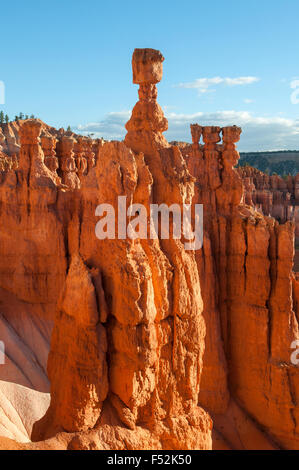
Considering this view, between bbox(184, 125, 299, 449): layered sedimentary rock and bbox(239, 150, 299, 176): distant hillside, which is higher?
bbox(239, 150, 299, 176): distant hillside

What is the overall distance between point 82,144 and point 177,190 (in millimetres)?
20808

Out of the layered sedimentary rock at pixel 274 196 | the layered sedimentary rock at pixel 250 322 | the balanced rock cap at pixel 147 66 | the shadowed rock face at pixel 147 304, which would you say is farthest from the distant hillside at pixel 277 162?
the balanced rock cap at pixel 147 66

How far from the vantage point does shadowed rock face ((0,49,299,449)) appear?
7320 mm

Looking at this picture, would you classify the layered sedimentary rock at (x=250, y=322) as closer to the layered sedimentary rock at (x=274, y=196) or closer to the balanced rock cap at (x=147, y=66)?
the balanced rock cap at (x=147, y=66)

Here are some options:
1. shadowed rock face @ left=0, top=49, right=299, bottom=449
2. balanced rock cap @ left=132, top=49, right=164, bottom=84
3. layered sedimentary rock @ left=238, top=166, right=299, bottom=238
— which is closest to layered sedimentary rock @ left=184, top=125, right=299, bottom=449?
shadowed rock face @ left=0, top=49, right=299, bottom=449

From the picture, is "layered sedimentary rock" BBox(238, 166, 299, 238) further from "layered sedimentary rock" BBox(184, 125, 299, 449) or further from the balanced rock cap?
the balanced rock cap

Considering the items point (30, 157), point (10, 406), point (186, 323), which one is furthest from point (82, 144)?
point (186, 323)

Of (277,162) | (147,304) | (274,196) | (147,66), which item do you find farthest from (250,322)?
(277,162)

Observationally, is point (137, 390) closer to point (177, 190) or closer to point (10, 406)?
point (177, 190)

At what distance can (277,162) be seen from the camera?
150000 mm

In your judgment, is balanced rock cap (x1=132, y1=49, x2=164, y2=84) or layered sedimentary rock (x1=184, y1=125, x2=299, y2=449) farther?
layered sedimentary rock (x1=184, y1=125, x2=299, y2=449)

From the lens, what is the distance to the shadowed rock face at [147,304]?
732 centimetres

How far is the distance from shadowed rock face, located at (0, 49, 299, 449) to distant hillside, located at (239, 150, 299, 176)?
11812 centimetres

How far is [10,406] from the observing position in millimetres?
13773
